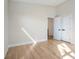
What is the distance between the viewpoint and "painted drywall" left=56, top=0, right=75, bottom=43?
4.81 m

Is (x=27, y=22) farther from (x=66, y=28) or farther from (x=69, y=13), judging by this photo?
(x=69, y=13)

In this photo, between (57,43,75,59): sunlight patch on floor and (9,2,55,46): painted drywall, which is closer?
(57,43,75,59): sunlight patch on floor

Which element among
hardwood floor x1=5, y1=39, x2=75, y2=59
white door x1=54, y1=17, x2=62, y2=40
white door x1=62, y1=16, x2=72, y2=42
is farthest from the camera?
white door x1=54, y1=17, x2=62, y2=40

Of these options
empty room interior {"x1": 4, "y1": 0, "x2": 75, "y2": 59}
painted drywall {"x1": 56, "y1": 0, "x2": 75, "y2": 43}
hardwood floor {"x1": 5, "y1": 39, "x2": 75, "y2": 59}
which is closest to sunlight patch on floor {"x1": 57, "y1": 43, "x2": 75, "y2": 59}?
hardwood floor {"x1": 5, "y1": 39, "x2": 75, "y2": 59}

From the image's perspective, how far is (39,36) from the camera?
585 cm

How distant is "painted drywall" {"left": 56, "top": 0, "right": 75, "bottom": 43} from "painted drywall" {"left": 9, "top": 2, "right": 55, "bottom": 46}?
1.00 meters

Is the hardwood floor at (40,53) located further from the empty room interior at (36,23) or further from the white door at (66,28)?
the white door at (66,28)

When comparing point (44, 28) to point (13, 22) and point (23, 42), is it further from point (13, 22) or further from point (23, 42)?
point (13, 22)

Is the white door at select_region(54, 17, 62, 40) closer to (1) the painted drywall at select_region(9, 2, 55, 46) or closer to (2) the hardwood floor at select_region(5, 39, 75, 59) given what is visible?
(1) the painted drywall at select_region(9, 2, 55, 46)

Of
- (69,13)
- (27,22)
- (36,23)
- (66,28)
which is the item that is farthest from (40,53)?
(69,13)

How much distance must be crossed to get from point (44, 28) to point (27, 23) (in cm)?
159

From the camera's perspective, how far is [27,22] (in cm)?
531

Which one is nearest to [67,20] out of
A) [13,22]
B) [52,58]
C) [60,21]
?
[60,21]

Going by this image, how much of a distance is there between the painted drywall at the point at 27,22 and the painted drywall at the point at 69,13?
995mm
